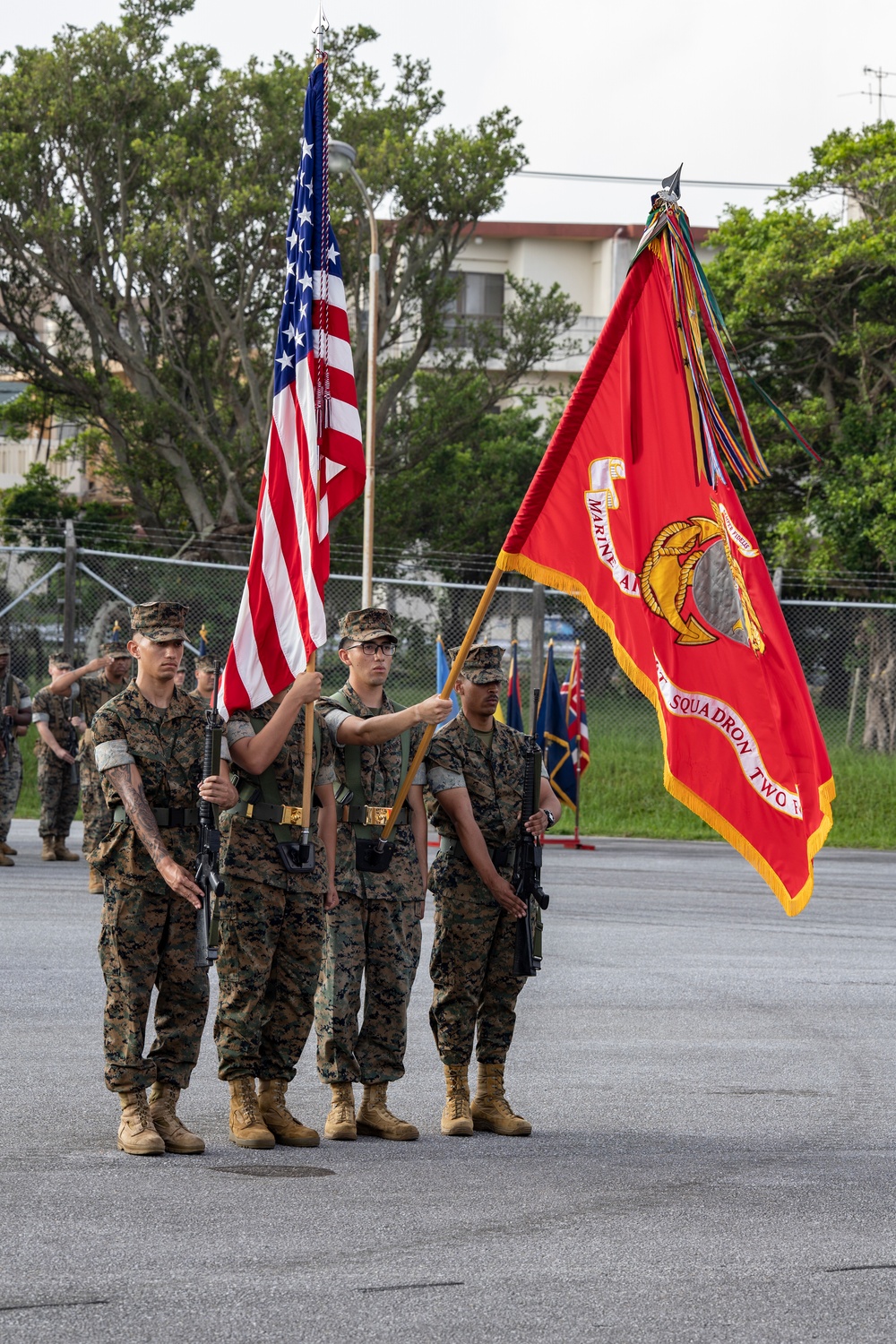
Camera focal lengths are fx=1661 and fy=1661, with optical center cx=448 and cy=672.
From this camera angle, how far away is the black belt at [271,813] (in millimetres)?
6633

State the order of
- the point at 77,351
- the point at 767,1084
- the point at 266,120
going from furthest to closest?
the point at 77,351 < the point at 266,120 < the point at 767,1084

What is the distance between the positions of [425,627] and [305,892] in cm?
1359

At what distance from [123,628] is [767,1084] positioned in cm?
1308

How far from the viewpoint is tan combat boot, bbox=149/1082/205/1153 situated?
6.36 meters

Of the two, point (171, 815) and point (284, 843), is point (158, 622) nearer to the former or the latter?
point (171, 815)

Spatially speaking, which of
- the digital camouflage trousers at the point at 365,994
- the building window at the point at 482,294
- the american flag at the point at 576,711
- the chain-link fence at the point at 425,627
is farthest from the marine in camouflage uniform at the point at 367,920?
the building window at the point at 482,294

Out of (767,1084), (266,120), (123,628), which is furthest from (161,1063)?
(266,120)

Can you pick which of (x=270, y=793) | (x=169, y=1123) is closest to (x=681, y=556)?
(x=270, y=793)

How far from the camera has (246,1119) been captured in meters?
6.53

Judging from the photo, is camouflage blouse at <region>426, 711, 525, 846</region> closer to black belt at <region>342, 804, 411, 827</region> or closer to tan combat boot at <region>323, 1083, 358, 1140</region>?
black belt at <region>342, 804, 411, 827</region>

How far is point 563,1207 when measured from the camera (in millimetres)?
5758

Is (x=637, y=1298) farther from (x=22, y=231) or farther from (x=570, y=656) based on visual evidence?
(x=22, y=231)

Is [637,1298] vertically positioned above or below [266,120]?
below

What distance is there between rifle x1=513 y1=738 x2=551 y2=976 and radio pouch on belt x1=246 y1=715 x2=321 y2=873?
3.28 ft
